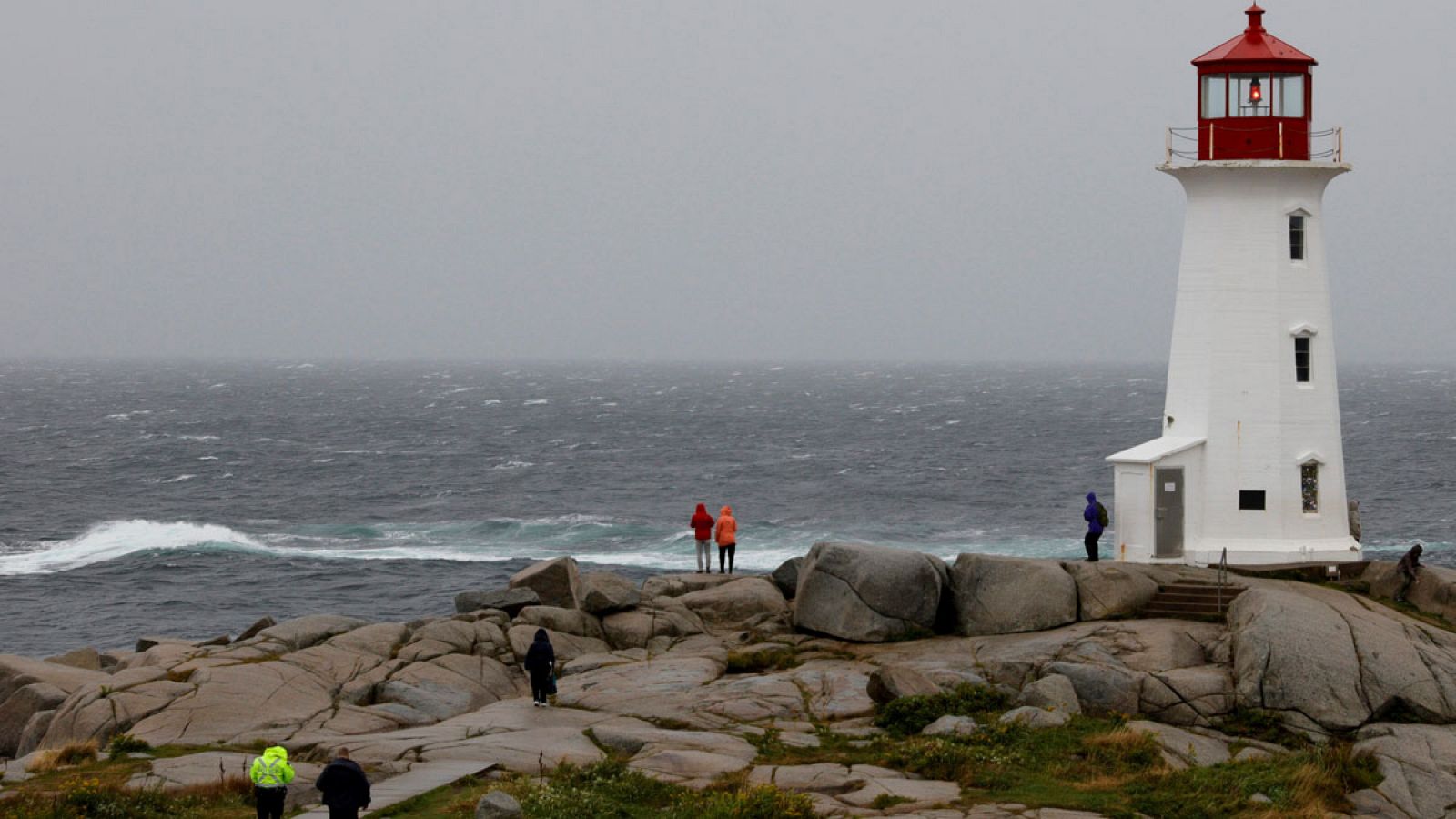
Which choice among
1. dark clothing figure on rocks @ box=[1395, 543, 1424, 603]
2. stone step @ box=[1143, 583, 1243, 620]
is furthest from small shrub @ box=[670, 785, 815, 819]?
dark clothing figure on rocks @ box=[1395, 543, 1424, 603]

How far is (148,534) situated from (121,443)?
140 ft

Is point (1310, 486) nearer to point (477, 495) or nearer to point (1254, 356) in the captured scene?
point (1254, 356)

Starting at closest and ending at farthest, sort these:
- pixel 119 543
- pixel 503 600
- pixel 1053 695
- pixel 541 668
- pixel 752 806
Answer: pixel 752 806, pixel 1053 695, pixel 541 668, pixel 503 600, pixel 119 543

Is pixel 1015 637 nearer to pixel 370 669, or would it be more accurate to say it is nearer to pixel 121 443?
pixel 370 669

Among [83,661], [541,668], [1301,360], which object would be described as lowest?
[83,661]

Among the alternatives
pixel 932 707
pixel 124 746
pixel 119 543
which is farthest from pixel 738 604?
pixel 119 543

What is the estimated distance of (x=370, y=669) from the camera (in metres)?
25.1

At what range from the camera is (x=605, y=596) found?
28047 mm

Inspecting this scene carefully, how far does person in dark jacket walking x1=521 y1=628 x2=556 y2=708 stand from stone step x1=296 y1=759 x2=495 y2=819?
3.28 m

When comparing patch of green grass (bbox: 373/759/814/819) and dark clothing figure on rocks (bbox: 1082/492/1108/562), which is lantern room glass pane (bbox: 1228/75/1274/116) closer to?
dark clothing figure on rocks (bbox: 1082/492/1108/562)

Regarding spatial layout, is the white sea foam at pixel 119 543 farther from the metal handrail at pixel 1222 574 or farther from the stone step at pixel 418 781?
the metal handrail at pixel 1222 574

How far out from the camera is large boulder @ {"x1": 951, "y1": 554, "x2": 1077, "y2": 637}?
83.5 feet

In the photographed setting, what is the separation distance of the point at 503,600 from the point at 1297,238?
16.6m

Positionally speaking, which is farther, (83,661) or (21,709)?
(83,661)
